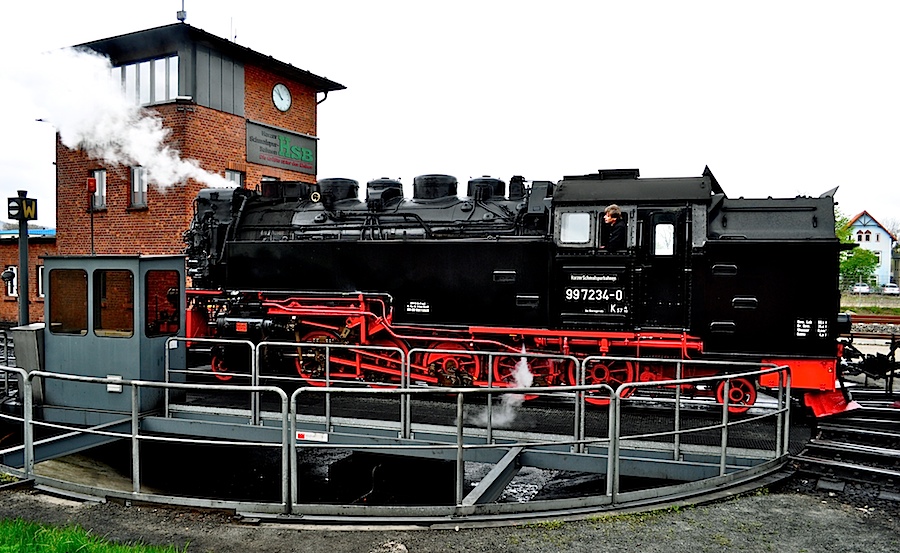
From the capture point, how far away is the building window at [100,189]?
1966 centimetres

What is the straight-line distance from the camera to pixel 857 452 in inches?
285

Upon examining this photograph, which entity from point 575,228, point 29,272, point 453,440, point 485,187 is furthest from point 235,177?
point 453,440

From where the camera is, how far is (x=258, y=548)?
4.84 meters

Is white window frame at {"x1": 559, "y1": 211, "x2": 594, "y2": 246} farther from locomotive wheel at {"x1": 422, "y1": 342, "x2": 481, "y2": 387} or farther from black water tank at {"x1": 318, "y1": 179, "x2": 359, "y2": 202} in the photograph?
black water tank at {"x1": 318, "y1": 179, "x2": 359, "y2": 202}

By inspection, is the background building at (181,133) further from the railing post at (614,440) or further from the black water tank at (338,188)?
the railing post at (614,440)

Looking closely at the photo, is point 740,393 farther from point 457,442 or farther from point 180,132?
point 180,132

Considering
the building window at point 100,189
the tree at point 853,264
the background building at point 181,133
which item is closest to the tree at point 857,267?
the tree at point 853,264

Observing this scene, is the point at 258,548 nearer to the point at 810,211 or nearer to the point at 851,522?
the point at 851,522

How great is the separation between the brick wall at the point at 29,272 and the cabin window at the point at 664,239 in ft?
63.6

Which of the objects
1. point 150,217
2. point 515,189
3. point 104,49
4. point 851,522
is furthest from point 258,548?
point 104,49

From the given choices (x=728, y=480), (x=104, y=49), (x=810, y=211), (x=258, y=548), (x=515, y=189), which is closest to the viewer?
(x=258, y=548)

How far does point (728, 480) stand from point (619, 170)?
5093 mm

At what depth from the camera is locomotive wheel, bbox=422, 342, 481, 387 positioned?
32.9 feet

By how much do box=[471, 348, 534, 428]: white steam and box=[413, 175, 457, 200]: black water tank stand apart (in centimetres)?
322
